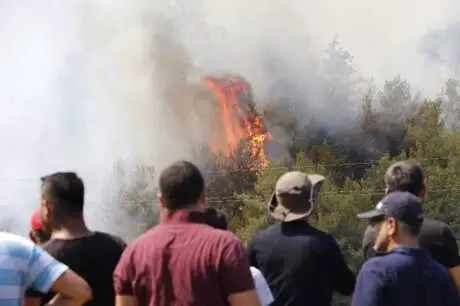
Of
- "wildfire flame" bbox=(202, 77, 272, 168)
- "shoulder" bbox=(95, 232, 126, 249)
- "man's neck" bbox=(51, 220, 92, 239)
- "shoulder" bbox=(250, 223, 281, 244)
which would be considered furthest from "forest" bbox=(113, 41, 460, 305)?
"man's neck" bbox=(51, 220, 92, 239)

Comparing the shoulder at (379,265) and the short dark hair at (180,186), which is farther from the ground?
the short dark hair at (180,186)

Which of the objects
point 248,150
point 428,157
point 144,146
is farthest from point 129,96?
point 428,157

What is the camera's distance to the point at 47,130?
145 ft

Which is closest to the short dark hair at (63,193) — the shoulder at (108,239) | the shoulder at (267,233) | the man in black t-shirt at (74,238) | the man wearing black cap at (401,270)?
the man in black t-shirt at (74,238)

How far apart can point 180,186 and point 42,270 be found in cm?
66

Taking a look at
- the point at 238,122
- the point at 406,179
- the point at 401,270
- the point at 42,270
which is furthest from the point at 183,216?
the point at 238,122

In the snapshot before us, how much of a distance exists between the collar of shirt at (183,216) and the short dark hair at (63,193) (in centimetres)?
65

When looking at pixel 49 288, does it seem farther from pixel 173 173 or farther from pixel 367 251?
pixel 367 251

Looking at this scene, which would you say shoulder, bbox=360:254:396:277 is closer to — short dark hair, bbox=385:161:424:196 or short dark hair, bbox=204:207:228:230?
short dark hair, bbox=204:207:228:230

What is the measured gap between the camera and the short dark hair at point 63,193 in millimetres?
3873

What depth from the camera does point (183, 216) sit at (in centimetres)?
338

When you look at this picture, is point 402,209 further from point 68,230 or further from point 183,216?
point 68,230

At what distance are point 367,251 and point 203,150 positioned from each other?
3867 centimetres

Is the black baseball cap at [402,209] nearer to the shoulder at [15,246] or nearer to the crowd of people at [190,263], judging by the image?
the crowd of people at [190,263]
